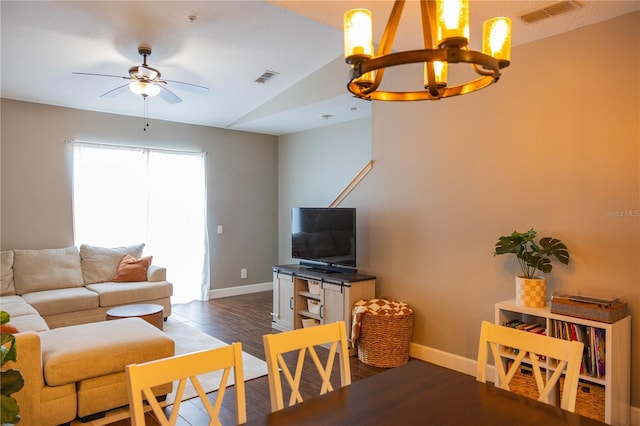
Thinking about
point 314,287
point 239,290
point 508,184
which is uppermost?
point 508,184

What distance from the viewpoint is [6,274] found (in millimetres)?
4645

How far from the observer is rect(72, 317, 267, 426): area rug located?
115 inches

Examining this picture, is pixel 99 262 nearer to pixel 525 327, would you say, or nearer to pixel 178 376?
pixel 178 376

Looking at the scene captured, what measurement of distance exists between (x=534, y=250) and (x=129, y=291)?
4130mm

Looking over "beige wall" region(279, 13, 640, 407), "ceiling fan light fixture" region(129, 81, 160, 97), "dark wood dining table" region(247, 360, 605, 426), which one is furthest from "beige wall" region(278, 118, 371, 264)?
"dark wood dining table" region(247, 360, 605, 426)

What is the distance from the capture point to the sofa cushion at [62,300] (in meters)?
4.34

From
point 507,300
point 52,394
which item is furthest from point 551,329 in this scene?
point 52,394

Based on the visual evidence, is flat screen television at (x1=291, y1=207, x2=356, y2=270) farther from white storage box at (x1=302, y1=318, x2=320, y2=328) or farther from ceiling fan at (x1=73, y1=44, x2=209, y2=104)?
ceiling fan at (x1=73, y1=44, x2=209, y2=104)

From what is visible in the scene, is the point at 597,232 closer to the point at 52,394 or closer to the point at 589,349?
the point at 589,349

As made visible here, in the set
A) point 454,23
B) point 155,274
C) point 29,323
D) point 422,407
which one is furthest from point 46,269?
point 454,23

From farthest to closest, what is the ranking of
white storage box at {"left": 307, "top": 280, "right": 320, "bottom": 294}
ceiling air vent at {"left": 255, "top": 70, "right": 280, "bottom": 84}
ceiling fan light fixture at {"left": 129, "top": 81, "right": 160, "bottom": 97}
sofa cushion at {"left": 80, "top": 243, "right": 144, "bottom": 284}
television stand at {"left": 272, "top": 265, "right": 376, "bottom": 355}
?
1. sofa cushion at {"left": 80, "top": 243, "right": 144, "bottom": 284}
2. ceiling air vent at {"left": 255, "top": 70, "right": 280, "bottom": 84}
3. white storage box at {"left": 307, "top": 280, "right": 320, "bottom": 294}
4. television stand at {"left": 272, "top": 265, "right": 376, "bottom": 355}
5. ceiling fan light fixture at {"left": 129, "top": 81, "right": 160, "bottom": 97}

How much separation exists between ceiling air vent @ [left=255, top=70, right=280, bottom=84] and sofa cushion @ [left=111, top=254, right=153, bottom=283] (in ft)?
8.52

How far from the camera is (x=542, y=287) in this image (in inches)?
117

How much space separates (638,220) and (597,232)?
0.80 feet
